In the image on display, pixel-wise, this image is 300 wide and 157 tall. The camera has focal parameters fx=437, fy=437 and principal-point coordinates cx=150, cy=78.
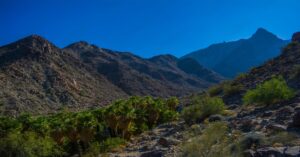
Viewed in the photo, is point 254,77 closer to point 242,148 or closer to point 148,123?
point 148,123

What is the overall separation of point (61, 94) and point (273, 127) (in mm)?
62337

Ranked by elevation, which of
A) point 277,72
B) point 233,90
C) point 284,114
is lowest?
point 284,114

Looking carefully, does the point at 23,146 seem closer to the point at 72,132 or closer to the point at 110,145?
the point at 72,132

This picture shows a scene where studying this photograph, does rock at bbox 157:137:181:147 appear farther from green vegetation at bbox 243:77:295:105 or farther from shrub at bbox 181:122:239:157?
green vegetation at bbox 243:77:295:105

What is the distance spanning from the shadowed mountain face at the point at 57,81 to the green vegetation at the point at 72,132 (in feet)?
81.6

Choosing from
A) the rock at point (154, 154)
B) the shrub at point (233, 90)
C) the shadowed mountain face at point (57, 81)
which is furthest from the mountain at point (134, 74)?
the rock at point (154, 154)

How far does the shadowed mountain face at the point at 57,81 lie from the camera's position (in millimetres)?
68938

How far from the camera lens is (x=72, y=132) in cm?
2981

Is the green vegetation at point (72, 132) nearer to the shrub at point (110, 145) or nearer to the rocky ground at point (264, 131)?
the shrub at point (110, 145)

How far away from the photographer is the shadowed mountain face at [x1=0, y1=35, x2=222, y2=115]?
226 feet

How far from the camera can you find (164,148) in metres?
21.7

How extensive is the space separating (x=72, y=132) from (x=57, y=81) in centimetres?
5054

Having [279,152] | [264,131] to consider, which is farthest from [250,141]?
[264,131]

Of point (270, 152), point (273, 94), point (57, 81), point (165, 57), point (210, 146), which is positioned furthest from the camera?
point (165, 57)
